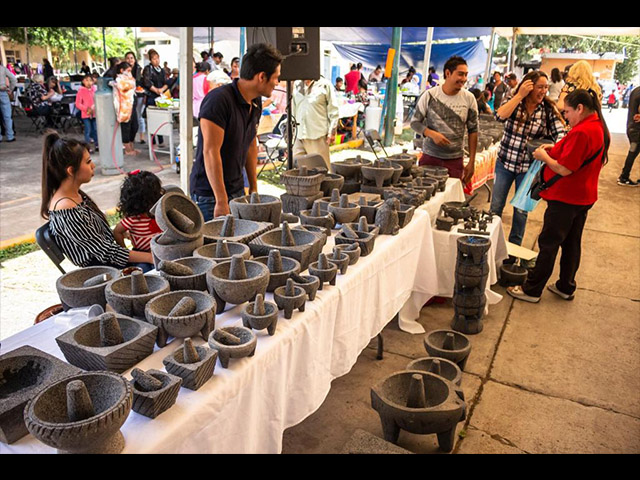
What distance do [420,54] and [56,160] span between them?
58.5 feet

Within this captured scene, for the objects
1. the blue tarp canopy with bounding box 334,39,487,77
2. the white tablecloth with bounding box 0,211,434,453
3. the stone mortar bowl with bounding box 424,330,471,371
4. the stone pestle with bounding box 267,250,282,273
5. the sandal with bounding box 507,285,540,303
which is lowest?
the sandal with bounding box 507,285,540,303

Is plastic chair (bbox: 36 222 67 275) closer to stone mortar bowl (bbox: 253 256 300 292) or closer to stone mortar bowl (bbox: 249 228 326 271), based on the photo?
stone mortar bowl (bbox: 249 228 326 271)

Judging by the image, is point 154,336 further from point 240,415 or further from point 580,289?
point 580,289

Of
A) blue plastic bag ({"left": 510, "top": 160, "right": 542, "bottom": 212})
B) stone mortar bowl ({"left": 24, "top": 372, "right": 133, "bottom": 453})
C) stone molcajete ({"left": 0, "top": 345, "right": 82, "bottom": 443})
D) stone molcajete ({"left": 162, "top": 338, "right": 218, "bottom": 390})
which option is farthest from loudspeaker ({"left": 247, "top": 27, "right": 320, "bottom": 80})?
stone mortar bowl ({"left": 24, "top": 372, "right": 133, "bottom": 453})

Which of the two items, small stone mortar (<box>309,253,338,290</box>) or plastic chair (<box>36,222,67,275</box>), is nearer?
small stone mortar (<box>309,253,338,290</box>)

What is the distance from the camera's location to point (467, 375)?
9.59ft

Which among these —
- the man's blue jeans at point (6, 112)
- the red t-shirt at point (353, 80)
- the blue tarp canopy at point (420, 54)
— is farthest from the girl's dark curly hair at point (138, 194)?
the blue tarp canopy at point (420, 54)

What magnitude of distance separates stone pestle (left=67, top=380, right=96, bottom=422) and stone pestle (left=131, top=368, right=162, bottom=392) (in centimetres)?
17

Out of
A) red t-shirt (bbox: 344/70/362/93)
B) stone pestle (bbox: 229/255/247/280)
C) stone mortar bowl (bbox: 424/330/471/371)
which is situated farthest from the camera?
red t-shirt (bbox: 344/70/362/93)

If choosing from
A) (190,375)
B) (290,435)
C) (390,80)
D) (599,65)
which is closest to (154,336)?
(190,375)

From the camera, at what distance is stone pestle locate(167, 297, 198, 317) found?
1553 mm

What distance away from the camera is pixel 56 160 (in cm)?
242

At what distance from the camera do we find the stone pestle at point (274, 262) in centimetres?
198
